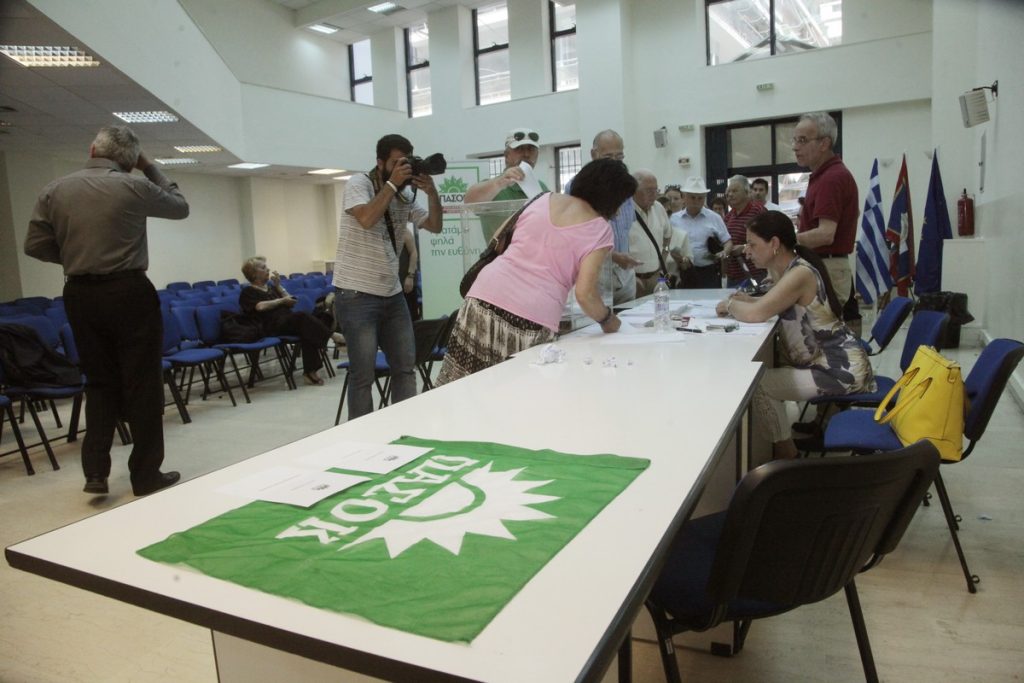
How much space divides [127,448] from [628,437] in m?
3.95

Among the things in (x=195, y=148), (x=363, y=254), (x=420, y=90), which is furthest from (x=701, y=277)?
(x=420, y=90)

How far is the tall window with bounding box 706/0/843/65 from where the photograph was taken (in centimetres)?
1013

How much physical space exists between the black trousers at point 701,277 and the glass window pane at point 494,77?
28.2 feet

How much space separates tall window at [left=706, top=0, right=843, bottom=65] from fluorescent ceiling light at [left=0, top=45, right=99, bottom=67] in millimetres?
8739

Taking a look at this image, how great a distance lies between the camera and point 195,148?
32.8ft

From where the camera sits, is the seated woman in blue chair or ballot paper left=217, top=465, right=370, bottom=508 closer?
ballot paper left=217, top=465, right=370, bottom=508

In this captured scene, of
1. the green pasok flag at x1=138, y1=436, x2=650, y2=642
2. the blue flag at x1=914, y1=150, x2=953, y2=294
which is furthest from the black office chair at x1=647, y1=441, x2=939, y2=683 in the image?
the blue flag at x1=914, y1=150, x2=953, y2=294

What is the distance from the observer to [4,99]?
22.4 feet

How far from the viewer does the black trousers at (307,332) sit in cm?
633

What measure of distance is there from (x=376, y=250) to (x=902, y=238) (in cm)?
758

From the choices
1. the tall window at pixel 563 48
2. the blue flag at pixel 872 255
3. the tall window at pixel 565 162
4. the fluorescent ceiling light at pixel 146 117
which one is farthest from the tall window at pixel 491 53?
the blue flag at pixel 872 255

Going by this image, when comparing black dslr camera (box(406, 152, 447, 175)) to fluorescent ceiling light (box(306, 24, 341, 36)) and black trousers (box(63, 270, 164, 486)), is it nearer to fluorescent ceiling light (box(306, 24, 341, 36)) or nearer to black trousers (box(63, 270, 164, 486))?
black trousers (box(63, 270, 164, 486))

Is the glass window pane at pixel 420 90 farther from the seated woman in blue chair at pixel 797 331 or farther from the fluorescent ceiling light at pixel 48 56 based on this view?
the seated woman in blue chair at pixel 797 331

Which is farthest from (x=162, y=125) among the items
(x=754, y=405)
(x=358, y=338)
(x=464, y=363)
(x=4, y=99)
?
(x=754, y=405)
